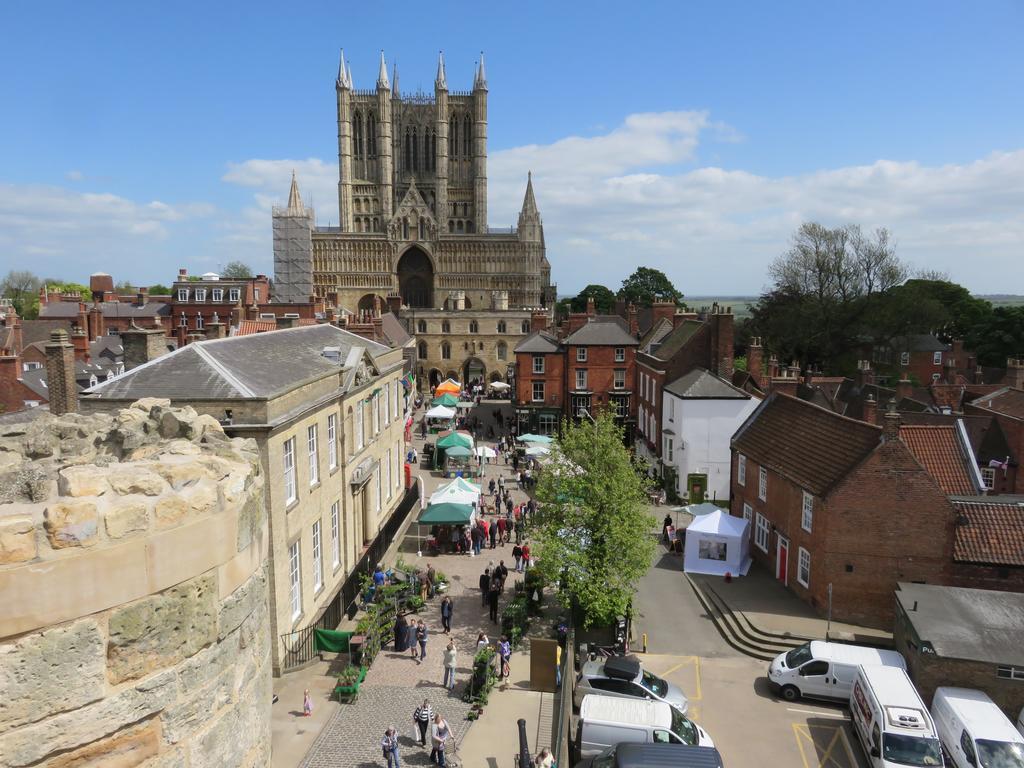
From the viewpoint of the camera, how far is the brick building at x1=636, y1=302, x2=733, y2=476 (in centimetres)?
3406

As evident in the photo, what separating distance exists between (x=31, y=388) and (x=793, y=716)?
3218 cm

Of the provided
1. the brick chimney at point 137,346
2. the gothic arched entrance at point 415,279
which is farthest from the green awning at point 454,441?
the gothic arched entrance at point 415,279

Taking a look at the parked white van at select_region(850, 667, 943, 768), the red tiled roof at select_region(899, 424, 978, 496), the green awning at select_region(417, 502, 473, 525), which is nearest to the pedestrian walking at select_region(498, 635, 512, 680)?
the green awning at select_region(417, 502, 473, 525)

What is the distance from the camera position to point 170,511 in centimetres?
353

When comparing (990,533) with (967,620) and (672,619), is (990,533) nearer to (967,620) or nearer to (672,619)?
(967,620)

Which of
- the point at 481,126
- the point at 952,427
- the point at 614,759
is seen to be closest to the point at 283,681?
the point at 614,759

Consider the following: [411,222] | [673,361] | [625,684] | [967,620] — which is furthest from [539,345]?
[411,222]

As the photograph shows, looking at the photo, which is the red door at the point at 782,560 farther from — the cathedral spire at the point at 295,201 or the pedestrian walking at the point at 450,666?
the cathedral spire at the point at 295,201

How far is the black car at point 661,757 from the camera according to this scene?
1213 cm

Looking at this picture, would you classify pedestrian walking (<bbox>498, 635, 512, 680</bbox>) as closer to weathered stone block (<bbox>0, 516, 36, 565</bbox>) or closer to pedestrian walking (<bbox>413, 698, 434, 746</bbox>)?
pedestrian walking (<bbox>413, 698, 434, 746</bbox>)

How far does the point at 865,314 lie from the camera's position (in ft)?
194

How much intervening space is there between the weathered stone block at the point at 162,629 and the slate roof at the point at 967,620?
1699cm

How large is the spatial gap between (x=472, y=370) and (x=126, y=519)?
236 feet

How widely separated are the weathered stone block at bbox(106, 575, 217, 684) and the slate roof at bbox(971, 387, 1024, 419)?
36.9 meters
